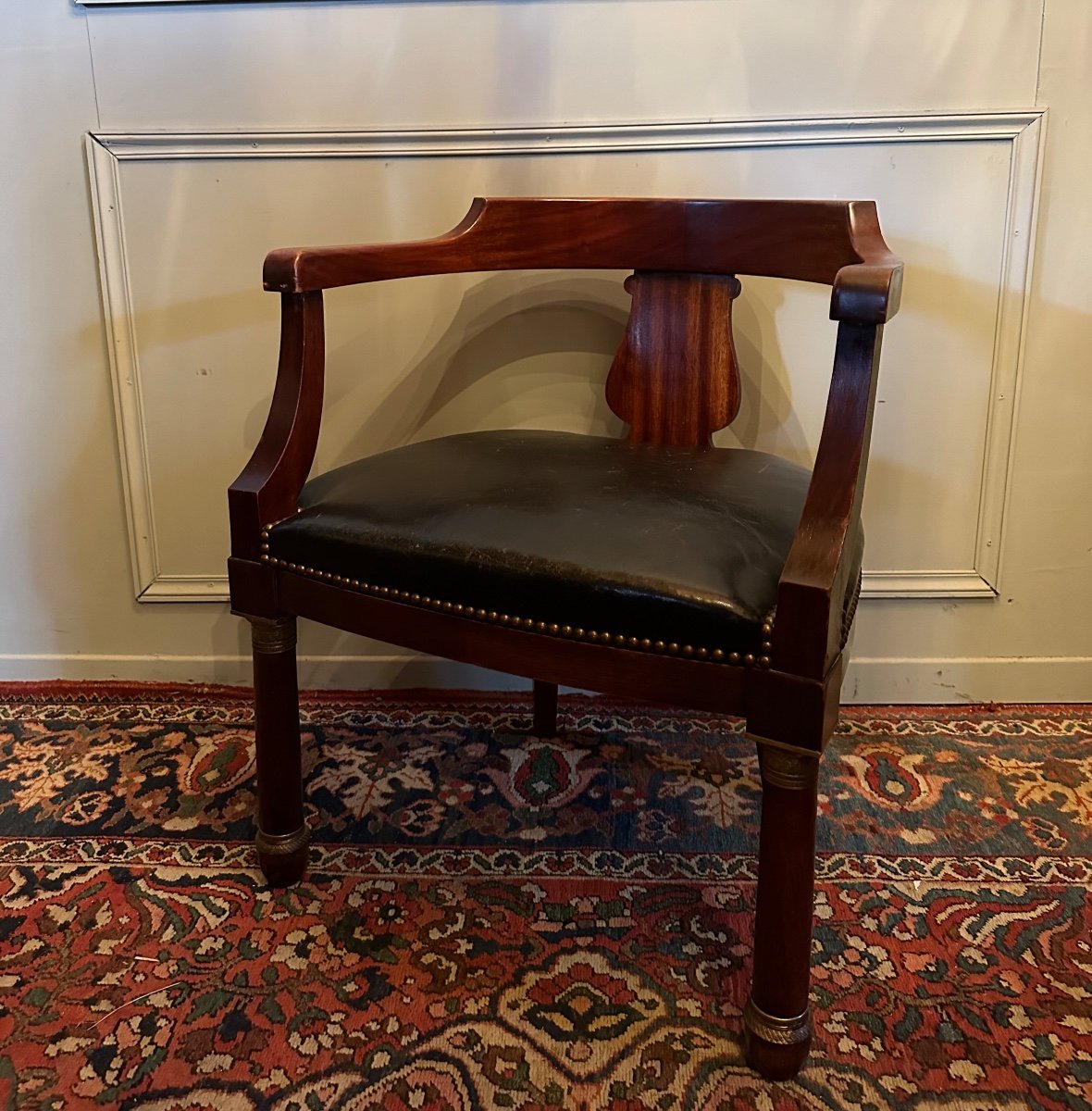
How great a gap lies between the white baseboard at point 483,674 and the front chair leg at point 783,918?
831mm

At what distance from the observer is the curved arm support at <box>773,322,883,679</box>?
35.7 inches

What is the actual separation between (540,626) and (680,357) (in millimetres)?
540

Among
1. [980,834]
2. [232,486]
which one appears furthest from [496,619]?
[980,834]

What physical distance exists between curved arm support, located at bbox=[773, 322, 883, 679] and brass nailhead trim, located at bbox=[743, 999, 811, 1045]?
1.21ft

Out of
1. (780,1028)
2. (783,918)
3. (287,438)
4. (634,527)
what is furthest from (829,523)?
(287,438)

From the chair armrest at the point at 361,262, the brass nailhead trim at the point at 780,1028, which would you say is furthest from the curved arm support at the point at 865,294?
the brass nailhead trim at the point at 780,1028

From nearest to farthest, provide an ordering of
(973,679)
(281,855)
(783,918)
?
1. (783,918)
2. (281,855)
3. (973,679)

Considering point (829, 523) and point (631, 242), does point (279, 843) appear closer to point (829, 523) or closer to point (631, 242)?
point (829, 523)

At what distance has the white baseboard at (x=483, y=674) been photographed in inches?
69.7

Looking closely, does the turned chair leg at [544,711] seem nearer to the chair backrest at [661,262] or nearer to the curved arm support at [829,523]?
the chair backrest at [661,262]

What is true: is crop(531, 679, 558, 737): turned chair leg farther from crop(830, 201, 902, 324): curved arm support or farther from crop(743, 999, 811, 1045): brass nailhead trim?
crop(830, 201, 902, 324): curved arm support

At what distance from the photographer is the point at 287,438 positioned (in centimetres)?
119

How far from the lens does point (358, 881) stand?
1336 mm

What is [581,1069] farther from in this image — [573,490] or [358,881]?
[573,490]
